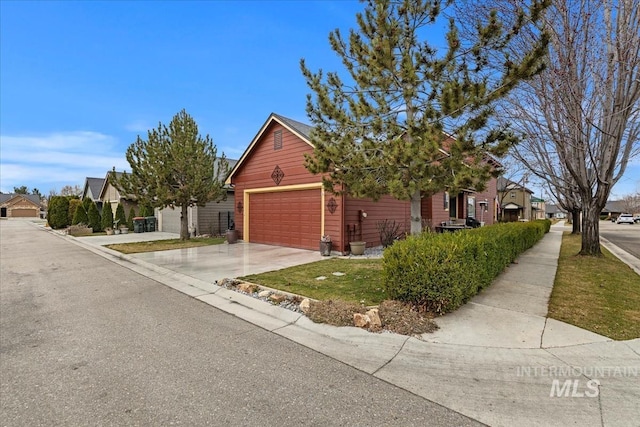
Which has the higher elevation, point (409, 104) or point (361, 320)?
point (409, 104)

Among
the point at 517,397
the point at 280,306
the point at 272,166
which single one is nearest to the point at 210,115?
the point at 272,166

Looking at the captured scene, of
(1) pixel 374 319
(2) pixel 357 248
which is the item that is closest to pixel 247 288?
(1) pixel 374 319

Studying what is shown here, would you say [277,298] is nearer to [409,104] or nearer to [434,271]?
[434,271]

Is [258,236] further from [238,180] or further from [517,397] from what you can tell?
[517,397]

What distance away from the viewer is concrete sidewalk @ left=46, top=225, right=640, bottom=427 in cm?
259

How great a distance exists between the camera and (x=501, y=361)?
3.40 metres

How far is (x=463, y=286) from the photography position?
480 cm

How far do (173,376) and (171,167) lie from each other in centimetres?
1284

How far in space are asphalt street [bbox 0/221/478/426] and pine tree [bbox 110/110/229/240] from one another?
9.30 m

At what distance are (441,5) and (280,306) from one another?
6.34 m

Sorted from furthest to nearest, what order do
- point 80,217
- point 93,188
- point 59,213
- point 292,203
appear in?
point 93,188
point 59,213
point 80,217
point 292,203

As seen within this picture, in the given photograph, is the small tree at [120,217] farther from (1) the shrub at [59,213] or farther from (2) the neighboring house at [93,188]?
(2) the neighboring house at [93,188]

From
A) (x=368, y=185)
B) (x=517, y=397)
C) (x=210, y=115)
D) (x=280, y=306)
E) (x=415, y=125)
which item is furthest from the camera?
(x=210, y=115)

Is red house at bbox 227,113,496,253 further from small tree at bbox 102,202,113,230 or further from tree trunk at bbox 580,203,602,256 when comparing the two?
small tree at bbox 102,202,113,230
